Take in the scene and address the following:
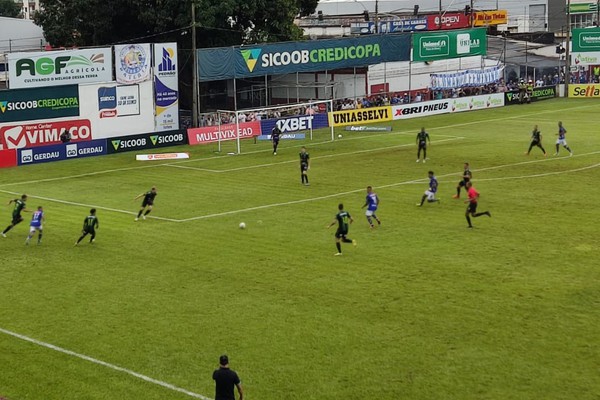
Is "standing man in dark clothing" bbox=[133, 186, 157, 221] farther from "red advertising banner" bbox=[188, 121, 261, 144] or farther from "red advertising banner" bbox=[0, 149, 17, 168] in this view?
"red advertising banner" bbox=[188, 121, 261, 144]

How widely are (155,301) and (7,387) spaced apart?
265 inches

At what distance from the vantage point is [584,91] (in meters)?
91.6

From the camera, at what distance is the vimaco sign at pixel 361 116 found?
72.1 metres

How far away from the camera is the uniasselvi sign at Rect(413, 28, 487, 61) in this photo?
83.8 metres

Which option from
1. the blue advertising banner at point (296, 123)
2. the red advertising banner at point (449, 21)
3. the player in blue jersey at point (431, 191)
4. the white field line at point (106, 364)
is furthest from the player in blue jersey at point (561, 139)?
the red advertising banner at point (449, 21)

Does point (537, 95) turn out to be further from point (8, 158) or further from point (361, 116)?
point (8, 158)

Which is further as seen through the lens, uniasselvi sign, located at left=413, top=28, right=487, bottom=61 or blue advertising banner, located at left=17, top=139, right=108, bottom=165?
uniasselvi sign, located at left=413, top=28, right=487, bottom=61

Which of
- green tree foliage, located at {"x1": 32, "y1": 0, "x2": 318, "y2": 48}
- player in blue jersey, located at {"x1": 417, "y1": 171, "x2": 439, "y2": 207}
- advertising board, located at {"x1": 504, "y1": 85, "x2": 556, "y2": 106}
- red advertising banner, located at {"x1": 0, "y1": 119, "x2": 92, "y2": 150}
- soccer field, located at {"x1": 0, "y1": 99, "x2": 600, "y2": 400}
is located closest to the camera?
soccer field, located at {"x1": 0, "y1": 99, "x2": 600, "y2": 400}

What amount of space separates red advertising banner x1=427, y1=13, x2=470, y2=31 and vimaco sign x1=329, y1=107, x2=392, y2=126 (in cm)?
4243

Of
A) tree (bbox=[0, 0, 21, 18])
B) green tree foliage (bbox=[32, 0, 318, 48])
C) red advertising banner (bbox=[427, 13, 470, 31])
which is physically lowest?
green tree foliage (bbox=[32, 0, 318, 48])

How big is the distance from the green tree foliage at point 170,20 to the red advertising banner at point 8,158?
22.6m

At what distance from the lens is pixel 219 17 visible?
251ft

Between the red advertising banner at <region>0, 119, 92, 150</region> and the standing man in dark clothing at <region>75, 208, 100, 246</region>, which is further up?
the red advertising banner at <region>0, 119, 92, 150</region>

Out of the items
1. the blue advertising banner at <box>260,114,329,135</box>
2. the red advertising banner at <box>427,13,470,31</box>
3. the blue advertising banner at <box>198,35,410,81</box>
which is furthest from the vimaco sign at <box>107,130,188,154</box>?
the red advertising banner at <box>427,13,470,31</box>
